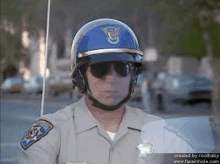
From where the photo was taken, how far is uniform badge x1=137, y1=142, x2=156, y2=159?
1739 mm

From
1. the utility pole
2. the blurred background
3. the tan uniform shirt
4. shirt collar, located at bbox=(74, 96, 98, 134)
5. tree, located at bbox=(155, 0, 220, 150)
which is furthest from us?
tree, located at bbox=(155, 0, 220, 150)

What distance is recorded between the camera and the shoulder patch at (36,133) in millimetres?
1745

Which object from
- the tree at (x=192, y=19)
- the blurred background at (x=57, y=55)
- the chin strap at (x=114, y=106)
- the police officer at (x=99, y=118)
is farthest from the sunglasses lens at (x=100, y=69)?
the tree at (x=192, y=19)

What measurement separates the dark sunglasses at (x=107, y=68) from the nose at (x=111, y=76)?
1 cm

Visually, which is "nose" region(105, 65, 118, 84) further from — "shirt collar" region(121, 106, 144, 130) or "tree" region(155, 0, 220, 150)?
"tree" region(155, 0, 220, 150)

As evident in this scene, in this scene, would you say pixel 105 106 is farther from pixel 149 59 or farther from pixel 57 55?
pixel 149 59

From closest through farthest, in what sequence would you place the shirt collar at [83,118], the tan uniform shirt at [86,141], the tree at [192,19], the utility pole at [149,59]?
the tan uniform shirt at [86,141] → the shirt collar at [83,118] → the utility pole at [149,59] → the tree at [192,19]

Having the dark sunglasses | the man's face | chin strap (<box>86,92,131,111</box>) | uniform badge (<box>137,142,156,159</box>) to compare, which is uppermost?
the dark sunglasses

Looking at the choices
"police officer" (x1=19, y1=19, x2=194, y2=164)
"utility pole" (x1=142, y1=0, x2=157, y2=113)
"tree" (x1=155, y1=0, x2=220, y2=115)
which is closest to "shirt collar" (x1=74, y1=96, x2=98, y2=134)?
"police officer" (x1=19, y1=19, x2=194, y2=164)

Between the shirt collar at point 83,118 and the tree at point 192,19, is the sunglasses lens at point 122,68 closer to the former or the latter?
the shirt collar at point 83,118

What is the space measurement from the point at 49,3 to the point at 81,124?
0.58 metres

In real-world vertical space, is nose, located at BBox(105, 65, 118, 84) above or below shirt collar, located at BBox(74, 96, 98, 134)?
above

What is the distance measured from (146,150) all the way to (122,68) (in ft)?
1.16

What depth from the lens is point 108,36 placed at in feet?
6.08
